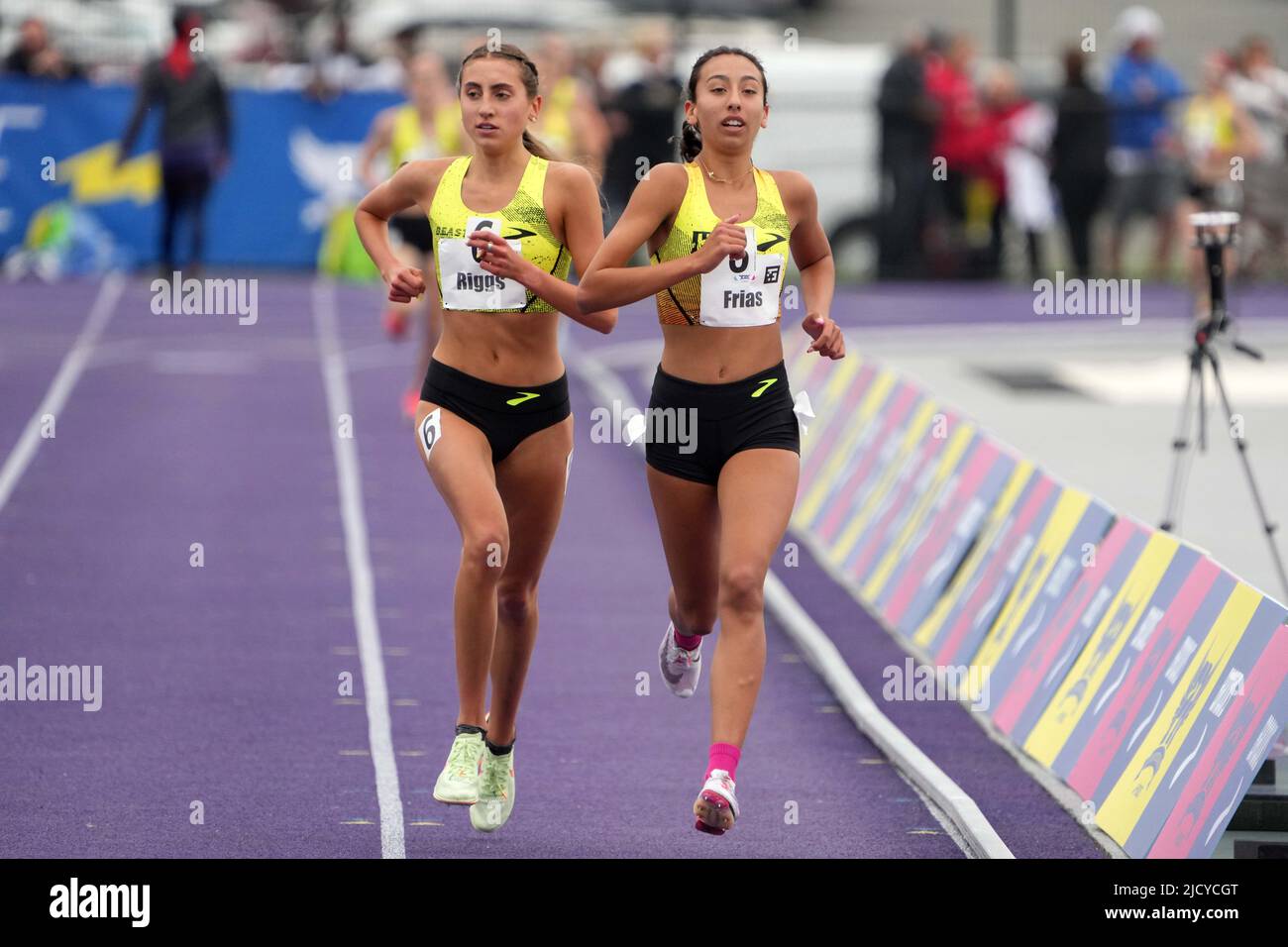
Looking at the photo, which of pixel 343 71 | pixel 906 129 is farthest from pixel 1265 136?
pixel 343 71

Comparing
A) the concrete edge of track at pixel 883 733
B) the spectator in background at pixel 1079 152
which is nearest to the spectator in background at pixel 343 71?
the spectator in background at pixel 1079 152

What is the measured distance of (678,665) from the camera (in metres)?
7.99

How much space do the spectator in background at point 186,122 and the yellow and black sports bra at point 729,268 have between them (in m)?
15.8

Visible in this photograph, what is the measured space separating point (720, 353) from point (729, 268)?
277mm

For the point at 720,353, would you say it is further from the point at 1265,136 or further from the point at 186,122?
the point at 1265,136

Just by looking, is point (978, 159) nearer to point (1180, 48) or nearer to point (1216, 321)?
point (1180, 48)

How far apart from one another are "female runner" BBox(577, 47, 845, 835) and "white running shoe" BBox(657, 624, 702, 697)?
0.67 meters

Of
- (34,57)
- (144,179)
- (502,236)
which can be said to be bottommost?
(144,179)

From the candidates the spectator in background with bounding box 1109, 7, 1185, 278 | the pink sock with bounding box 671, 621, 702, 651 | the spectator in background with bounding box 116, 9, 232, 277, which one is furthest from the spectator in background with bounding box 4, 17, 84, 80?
the pink sock with bounding box 671, 621, 702, 651

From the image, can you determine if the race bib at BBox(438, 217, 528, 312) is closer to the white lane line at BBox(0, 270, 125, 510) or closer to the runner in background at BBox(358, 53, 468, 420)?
the white lane line at BBox(0, 270, 125, 510)

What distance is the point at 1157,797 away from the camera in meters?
6.83
